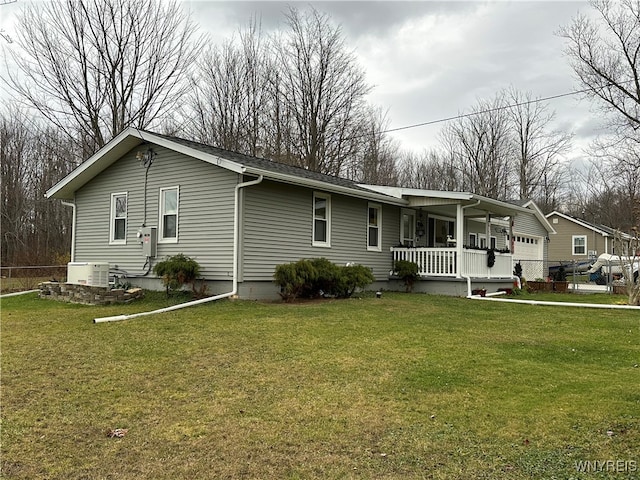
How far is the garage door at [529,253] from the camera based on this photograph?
2344 cm

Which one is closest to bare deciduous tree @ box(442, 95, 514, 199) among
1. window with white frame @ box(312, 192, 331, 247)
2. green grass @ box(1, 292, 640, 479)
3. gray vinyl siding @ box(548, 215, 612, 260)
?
gray vinyl siding @ box(548, 215, 612, 260)

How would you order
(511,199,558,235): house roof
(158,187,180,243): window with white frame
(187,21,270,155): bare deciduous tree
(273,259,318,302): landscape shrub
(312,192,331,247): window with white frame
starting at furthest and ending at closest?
1. (187,21,270,155): bare deciduous tree
2. (511,199,558,235): house roof
3. (312,192,331,247): window with white frame
4. (158,187,180,243): window with white frame
5. (273,259,318,302): landscape shrub

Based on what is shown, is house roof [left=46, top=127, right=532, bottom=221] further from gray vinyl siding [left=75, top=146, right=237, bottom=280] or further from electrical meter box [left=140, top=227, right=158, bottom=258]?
electrical meter box [left=140, top=227, right=158, bottom=258]

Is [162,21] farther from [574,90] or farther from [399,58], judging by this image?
[574,90]

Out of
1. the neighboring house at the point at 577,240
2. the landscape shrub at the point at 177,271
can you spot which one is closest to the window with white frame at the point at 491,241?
the neighboring house at the point at 577,240

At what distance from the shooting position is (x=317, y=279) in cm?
1153

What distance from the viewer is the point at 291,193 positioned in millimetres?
12344

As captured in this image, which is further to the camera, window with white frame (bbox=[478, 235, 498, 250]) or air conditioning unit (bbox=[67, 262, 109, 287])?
window with white frame (bbox=[478, 235, 498, 250])

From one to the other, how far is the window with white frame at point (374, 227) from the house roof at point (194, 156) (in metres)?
0.54

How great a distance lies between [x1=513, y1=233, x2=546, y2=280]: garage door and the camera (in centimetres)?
2344

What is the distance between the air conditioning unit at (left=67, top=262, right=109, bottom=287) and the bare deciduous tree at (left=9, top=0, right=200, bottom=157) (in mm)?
11845

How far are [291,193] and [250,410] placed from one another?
8.38m

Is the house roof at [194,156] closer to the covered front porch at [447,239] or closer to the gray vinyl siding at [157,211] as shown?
the gray vinyl siding at [157,211]

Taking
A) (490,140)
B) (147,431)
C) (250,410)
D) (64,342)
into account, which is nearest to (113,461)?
(147,431)
